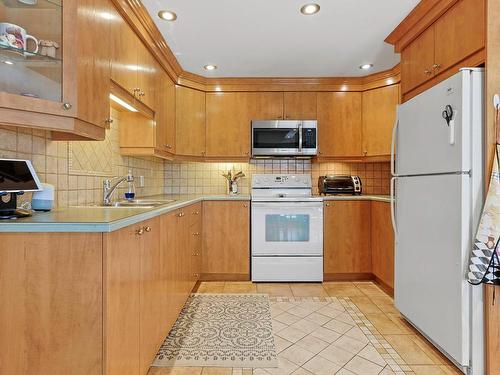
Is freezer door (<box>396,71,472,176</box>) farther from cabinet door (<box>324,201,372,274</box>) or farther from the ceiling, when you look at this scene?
cabinet door (<box>324,201,372,274</box>)

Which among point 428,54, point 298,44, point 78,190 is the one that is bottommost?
point 78,190

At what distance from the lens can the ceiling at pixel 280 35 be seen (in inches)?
81.6

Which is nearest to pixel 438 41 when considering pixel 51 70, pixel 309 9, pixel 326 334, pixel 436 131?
pixel 436 131

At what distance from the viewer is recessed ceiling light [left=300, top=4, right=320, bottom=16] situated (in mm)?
2057

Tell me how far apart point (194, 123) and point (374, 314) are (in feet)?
8.51

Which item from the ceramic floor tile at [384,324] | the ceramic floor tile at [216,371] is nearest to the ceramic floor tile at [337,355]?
the ceramic floor tile at [384,324]

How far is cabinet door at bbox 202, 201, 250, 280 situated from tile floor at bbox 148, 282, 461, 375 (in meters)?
0.27

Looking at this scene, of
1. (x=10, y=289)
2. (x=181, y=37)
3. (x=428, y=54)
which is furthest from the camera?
(x=181, y=37)

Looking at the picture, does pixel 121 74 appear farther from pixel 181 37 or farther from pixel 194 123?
pixel 194 123

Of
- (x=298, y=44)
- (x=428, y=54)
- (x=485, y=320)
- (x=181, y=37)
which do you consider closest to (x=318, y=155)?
(x=298, y=44)

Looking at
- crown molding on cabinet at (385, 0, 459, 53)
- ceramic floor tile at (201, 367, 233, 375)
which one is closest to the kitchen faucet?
ceramic floor tile at (201, 367, 233, 375)

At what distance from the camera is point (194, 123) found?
11.2 ft

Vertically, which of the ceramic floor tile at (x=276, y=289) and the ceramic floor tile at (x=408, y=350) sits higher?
the ceramic floor tile at (x=408, y=350)

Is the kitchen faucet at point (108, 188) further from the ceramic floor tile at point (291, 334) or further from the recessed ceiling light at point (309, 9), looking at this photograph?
the recessed ceiling light at point (309, 9)
